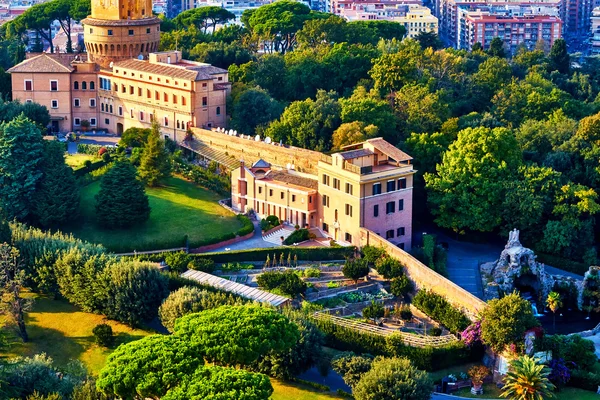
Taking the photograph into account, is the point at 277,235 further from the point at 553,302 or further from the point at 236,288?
the point at 553,302

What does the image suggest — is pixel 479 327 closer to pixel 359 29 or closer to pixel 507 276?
pixel 507 276

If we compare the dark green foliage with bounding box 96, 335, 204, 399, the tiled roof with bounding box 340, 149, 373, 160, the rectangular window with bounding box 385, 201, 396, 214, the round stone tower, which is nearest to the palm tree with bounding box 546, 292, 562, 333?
the rectangular window with bounding box 385, 201, 396, 214

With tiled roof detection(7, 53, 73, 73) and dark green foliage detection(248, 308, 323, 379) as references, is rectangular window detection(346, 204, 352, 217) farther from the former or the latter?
tiled roof detection(7, 53, 73, 73)

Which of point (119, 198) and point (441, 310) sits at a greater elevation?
point (119, 198)

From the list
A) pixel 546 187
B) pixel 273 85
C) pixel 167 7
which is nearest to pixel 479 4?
pixel 167 7

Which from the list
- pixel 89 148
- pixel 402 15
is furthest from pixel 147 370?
pixel 402 15
